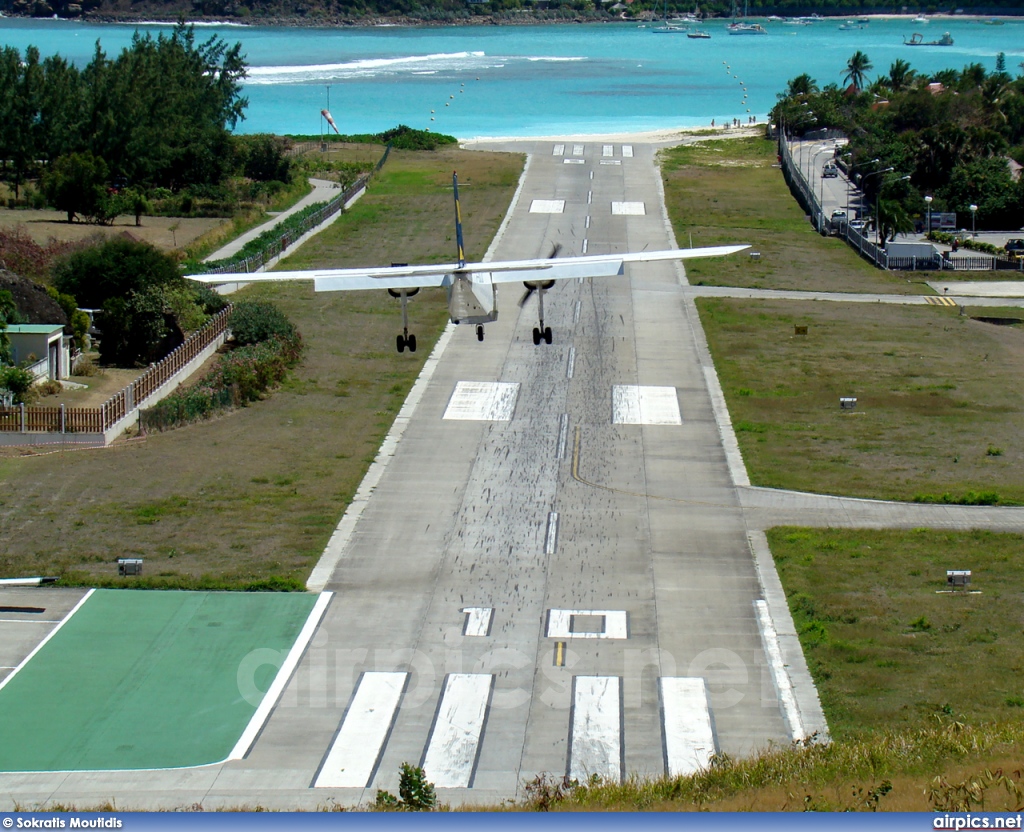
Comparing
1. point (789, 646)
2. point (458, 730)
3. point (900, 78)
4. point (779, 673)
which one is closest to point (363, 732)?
point (458, 730)

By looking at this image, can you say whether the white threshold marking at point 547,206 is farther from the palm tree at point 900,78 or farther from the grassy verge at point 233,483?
the palm tree at point 900,78

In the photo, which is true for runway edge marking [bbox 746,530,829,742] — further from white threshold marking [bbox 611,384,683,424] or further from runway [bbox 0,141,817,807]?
white threshold marking [bbox 611,384,683,424]

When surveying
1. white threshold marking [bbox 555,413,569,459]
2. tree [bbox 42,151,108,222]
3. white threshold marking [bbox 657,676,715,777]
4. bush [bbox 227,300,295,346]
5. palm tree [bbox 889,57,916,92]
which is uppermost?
palm tree [bbox 889,57,916,92]

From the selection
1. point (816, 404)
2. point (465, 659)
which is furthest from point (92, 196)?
point (465, 659)

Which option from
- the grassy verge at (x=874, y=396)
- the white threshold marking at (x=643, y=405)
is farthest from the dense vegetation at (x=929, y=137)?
the white threshold marking at (x=643, y=405)

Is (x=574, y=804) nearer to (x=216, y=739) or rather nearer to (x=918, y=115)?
(x=216, y=739)

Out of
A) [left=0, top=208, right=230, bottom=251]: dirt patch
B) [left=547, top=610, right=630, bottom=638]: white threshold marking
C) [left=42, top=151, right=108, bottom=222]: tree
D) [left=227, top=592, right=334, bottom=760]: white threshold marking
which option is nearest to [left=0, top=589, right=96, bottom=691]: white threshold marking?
[left=227, top=592, right=334, bottom=760]: white threshold marking
